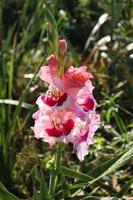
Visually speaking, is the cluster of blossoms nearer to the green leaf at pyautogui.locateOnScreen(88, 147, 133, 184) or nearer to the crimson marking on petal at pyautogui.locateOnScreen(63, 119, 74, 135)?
the crimson marking on petal at pyautogui.locateOnScreen(63, 119, 74, 135)

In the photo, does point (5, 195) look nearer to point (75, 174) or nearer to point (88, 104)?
point (75, 174)

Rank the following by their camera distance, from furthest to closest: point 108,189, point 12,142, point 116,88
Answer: point 116,88 → point 12,142 → point 108,189

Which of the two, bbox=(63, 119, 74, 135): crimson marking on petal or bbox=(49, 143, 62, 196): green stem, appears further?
bbox=(49, 143, 62, 196): green stem

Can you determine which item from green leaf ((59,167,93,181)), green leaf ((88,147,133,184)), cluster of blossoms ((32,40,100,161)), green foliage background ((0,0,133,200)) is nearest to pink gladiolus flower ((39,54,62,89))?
cluster of blossoms ((32,40,100,161))

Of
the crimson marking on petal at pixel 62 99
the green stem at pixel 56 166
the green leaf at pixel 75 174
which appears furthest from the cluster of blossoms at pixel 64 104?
the green leaf at pixel 75 174

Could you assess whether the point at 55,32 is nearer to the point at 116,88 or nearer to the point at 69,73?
the point at 69,73

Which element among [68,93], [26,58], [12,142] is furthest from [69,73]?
[26,58]

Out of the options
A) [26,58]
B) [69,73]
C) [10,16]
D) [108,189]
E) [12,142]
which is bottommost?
[108,189]

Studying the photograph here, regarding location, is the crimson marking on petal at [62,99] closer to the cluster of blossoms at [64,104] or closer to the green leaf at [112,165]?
the cluster of blossoms at [64,104]
